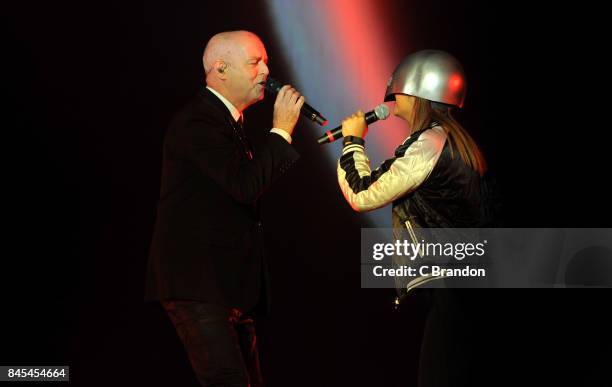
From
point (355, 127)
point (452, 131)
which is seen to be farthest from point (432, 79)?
point (355, 127)

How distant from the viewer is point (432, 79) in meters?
2.76

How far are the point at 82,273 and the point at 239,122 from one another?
1.50 meters

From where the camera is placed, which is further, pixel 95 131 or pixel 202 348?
pixel 95 131

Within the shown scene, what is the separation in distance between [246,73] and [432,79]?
65 centimetres

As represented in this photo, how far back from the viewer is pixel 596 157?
374 centimetres

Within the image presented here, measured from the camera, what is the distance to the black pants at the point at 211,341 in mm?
2461

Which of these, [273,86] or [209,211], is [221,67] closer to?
[273,86]

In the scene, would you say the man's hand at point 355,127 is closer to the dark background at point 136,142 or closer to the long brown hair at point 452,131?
the long brown hair at point 452,131

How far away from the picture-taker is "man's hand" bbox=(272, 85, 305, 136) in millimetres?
2615

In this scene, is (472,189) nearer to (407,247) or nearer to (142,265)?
(407,247)

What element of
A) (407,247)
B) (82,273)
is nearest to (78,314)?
(82,273)

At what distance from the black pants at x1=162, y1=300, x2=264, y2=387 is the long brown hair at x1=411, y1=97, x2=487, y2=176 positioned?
92cm

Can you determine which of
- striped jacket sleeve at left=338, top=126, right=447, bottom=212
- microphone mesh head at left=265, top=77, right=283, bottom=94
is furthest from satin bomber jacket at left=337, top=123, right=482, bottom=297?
microphone mesh head at left=265, top=77, right=283, bottom=94

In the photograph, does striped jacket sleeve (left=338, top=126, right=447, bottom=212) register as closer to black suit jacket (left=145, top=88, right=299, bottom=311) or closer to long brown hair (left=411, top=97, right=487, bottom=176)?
long brown hair (left=411, top=97, right=487, bottom=176)
